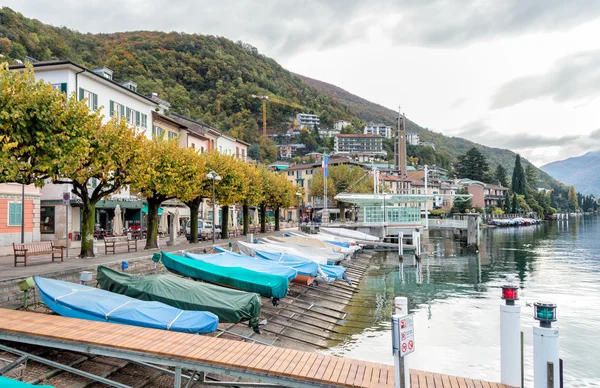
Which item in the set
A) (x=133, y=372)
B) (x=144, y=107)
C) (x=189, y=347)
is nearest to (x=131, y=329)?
(x=133, y=372)

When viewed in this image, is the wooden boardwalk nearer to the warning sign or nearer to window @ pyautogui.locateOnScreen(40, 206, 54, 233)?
the warning sign

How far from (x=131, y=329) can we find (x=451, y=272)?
3449cm

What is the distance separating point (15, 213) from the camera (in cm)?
3114

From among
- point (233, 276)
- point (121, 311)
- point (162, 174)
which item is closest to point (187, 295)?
point (121, 311)

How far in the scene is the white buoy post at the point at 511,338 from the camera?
829cm

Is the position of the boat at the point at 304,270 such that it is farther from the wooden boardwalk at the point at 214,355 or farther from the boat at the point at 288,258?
the wooden boardwalk at the point at 214,355

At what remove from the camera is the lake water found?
16.2 m

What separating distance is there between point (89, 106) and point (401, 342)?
119ft

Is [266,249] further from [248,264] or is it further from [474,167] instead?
[474,167]

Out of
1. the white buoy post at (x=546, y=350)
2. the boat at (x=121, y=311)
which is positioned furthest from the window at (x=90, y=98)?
the white buoy post at (x=546, y=350)

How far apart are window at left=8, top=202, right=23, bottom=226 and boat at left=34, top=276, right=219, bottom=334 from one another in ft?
71.9

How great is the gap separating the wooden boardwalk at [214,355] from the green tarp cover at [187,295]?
318 cm

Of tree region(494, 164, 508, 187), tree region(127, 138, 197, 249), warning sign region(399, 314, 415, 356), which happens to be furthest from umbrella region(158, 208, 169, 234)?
tree region(494, 164, 508, 187)

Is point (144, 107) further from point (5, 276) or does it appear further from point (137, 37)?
point (137, 37)
